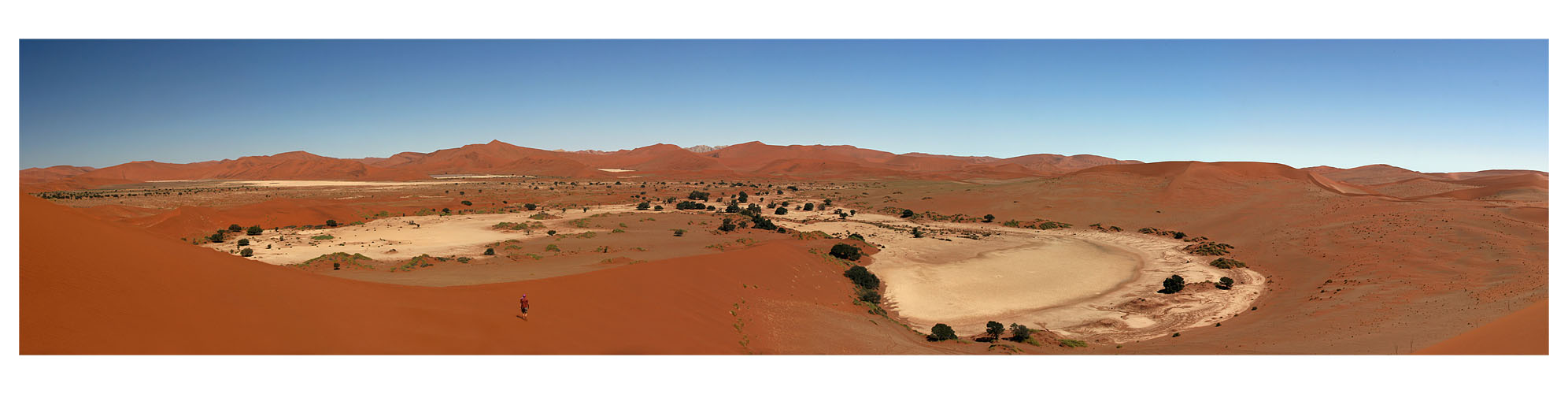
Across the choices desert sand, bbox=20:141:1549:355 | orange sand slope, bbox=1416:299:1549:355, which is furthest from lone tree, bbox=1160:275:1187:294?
orange sand slope, bbox=1416:299:1549:355

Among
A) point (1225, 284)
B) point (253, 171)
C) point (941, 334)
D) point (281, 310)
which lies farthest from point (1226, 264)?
point (253, 171)

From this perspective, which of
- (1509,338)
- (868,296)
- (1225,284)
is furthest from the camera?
(1225,284)

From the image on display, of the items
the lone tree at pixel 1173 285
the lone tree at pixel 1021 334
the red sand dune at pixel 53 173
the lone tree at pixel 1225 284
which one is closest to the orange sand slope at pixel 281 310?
the lone tree at pixel 1021 334

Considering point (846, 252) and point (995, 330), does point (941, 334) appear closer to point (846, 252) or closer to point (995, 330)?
point (995, 330)

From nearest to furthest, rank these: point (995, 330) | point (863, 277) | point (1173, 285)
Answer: point (995, 330), point (1173, 285), point (863, 277)

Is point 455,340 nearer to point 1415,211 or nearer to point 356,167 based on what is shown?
point 1415,211

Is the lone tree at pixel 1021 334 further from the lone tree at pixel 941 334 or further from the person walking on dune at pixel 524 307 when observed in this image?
the person walking on dune at pixel 524 307

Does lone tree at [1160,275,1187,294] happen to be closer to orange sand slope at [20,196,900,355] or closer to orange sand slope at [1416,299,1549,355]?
orange sand slope at [1416,299,1549,355]
